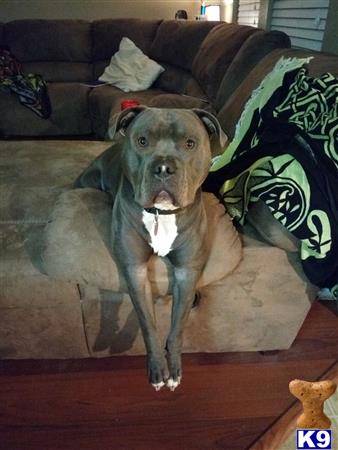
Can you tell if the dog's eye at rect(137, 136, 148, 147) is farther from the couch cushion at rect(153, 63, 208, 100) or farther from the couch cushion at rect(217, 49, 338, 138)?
the couch cushion at rect(153, 63, 208, 100)

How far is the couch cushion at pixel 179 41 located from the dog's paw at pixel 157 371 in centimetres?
285

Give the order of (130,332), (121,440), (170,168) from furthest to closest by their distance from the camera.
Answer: (130,332) < (121,440) < (170,168)

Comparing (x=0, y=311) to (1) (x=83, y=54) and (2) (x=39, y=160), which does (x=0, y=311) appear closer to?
(2) (x=39, y=160)

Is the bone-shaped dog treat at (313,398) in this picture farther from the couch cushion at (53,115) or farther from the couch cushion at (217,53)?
the couch cushion at (53,115)

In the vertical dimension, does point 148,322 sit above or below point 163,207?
below

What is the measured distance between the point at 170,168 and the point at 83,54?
3739 mm

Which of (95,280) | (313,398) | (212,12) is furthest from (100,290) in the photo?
(212,12)

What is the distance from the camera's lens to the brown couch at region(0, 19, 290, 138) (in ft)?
10.7

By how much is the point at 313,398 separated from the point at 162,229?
85 cm

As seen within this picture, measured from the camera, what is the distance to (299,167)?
1075mm

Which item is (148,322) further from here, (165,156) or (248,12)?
(248,12)

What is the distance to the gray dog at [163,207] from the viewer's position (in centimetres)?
94

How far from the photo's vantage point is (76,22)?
13.5 ft

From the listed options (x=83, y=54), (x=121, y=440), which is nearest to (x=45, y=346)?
(x=121, y=440)
